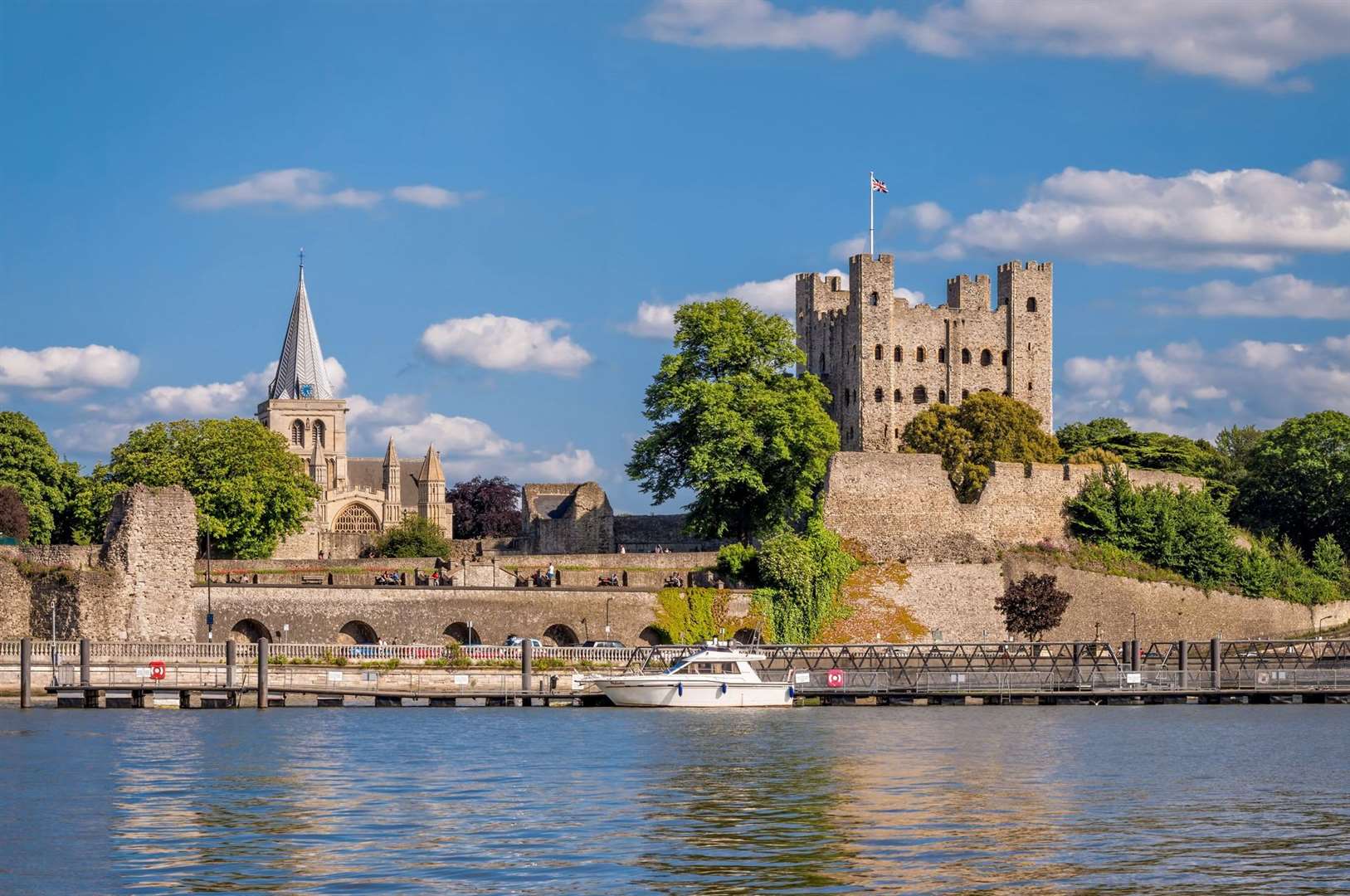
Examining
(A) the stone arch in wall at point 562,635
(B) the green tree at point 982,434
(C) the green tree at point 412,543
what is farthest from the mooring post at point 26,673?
(B) the green tree at point 982,434

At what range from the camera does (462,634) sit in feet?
180

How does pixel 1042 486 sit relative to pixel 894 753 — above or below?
above

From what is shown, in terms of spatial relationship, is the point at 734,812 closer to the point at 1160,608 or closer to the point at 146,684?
the point at 146,684

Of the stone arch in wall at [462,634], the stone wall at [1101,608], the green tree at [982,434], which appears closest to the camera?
the stone arch in wall at [462,634]

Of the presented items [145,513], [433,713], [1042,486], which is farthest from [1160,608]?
[145,513]

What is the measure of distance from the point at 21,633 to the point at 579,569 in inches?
670

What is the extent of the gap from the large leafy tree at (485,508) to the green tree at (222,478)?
44.0 metres

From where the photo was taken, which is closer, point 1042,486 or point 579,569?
point 579,569

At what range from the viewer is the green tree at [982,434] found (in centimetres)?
7600

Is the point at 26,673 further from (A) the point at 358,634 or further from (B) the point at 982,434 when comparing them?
(B) the point at 982,434

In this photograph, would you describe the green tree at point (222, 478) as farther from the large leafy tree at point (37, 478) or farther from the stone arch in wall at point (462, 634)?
the stone arch in wall at point (462, 634)

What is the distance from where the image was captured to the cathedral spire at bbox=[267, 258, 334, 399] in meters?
138

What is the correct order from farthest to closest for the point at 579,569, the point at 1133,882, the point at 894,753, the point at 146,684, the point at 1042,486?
the point at 1042,486, the point at 579,569, the point at 146,684, the point at 894,753, the point at 1133,882

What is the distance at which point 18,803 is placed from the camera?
28.1 metres
